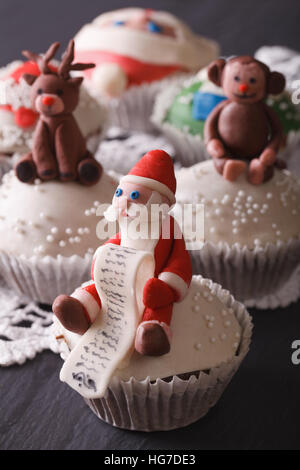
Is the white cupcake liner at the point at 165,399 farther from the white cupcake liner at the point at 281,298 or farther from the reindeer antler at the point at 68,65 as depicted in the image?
the reindeer antler at the point at 68,65

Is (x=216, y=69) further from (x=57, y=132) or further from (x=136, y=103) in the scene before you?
(x=136, y=103)

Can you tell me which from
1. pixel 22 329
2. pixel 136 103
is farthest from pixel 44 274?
pixel 136 103

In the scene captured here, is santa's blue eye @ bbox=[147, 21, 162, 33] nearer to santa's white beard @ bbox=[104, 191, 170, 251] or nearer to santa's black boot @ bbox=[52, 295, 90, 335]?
santa's white beard @ bbox=[104, 191, 170, 251]

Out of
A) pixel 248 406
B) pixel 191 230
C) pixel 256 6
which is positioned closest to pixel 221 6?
pixel 256 6

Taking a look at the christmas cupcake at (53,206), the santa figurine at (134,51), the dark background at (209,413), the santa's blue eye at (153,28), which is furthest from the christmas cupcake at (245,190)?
the santa's blue eye at (153,28)

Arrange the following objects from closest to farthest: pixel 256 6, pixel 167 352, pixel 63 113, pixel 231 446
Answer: pixel 167 352, pixel 231 446, pixel 63 113, pixel 256 6

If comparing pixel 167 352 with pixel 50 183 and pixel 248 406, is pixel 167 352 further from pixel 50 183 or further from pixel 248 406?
pixel 50 183

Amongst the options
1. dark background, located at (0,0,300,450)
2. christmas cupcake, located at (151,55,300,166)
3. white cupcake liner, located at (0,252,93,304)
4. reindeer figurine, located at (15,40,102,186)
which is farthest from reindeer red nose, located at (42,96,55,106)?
christmas cupcake, located at (151,55,300,166)
